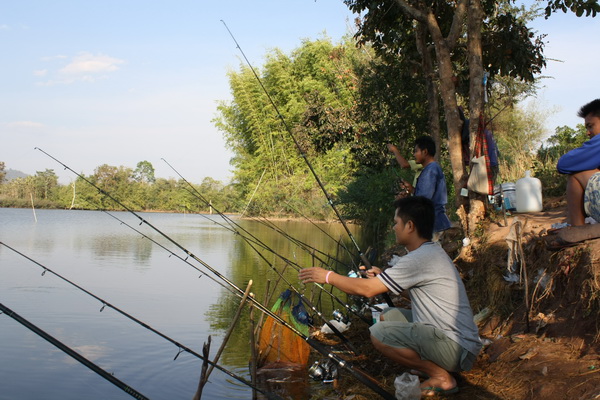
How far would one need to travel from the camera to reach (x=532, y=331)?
4039 mm

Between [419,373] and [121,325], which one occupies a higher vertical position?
[419,373]

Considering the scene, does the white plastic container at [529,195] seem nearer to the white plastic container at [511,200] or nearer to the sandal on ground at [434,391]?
the white plastic container at [511,200]

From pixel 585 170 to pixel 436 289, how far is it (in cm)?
149

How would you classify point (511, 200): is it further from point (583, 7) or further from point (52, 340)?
point (52, 340)

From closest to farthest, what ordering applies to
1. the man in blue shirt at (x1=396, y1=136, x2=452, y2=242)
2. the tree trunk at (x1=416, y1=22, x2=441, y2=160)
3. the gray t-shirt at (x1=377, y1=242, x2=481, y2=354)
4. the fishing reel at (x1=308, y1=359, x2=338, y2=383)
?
the gray t-shirt at (x1=377, y1=242, x2=481, y2=354) → the fishing reel at (x1=308, y1=359, x2=338, y2=383) → the man in blue shirt at (x1=396, y1=136, x2=452, y2=242) → the tree trunk at (x1=416, y1=22, x2=441, y2=160)

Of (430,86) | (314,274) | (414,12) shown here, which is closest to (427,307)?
(314,274)

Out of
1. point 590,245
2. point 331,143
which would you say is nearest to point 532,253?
point 590,245

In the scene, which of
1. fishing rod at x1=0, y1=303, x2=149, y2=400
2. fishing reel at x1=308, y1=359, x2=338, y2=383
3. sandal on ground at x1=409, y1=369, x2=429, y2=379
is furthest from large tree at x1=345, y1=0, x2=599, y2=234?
fishing rod at x1=0, y1=303, x2=149, y2=400

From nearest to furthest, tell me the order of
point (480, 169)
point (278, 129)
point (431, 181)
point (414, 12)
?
point (431, 181)
point (480, 169)
point (414, 12)
point (278, 129)

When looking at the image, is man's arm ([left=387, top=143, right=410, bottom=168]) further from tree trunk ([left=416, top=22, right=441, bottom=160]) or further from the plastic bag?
the plastic bag

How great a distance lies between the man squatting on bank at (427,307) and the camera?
308 centimetres

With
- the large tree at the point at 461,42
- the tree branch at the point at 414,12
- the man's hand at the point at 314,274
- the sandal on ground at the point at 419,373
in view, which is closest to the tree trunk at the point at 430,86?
the large tree at the point at 461,42

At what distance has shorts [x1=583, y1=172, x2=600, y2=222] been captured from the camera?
3.60 meters

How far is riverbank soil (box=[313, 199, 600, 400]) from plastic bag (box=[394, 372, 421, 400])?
0.93 feet
